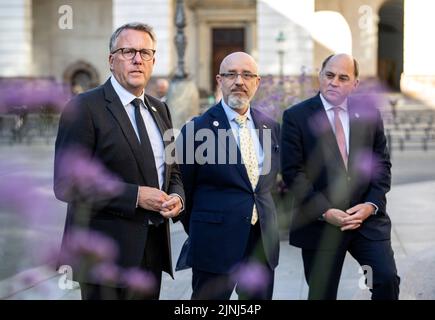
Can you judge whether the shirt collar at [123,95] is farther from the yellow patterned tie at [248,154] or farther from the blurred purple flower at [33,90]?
the blurred purple flower at [33,90]

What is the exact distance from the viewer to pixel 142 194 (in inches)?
159

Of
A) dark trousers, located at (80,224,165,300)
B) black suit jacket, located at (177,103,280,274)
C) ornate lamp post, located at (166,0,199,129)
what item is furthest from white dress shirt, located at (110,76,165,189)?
ornate lamp post, located at (166,0,199,129)

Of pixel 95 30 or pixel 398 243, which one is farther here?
pixel 95 30

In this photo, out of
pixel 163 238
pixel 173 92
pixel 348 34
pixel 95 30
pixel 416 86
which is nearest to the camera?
pixel 163 238

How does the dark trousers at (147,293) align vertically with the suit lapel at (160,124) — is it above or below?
below

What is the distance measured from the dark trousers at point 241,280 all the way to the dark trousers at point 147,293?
62cm

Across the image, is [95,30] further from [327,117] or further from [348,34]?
[327,117]

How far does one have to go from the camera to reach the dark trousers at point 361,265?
16.1 feet

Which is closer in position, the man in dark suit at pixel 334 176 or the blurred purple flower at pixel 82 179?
the blurred purple flower at pixel 82 179

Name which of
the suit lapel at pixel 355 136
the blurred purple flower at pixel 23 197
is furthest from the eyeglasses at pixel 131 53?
the blurred purple flower at pixel 23 197

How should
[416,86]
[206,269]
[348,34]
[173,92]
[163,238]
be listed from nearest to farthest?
[163,238] < [206,269] < [173,92] < [416,86] < [348,34]

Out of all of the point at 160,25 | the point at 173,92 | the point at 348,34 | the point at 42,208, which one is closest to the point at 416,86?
the point at 348,34

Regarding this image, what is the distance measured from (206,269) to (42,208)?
8.33 meters

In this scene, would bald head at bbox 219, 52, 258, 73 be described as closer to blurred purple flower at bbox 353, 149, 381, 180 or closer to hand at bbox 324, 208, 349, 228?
blurred purple flower at bbox 353, 149, 381, 180
